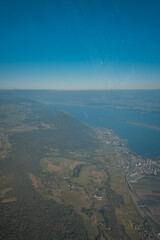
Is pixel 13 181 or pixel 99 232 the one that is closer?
pixel 99 232

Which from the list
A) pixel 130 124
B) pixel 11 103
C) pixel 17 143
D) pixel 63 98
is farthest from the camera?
pixel 63 98

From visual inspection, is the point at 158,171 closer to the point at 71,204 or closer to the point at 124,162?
the point at 124,162

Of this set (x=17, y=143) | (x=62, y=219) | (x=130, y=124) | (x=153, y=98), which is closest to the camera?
(x=62, y=219)

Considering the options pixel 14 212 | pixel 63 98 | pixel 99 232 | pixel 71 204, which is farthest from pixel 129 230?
pixel 63 98

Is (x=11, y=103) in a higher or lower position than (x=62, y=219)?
higher

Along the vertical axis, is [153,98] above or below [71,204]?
above

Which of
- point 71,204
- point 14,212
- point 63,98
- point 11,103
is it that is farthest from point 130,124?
point 63,98

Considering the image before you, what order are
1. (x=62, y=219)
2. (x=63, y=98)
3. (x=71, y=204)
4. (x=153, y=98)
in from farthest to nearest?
(x=63, y=98) < (x=153, y=98) < (x=71, y=204) < (x=62, y=219)

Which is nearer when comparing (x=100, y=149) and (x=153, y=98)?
(x=100, y=149)

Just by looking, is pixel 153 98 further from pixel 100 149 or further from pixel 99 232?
pixel 99 232
